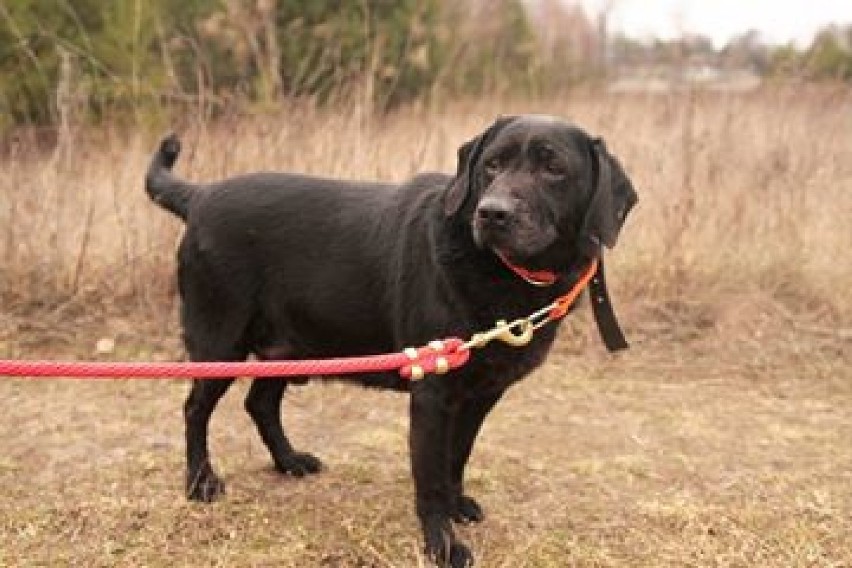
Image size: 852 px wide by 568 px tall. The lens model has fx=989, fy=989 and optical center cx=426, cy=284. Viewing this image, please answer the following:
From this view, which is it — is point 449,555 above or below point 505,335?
below

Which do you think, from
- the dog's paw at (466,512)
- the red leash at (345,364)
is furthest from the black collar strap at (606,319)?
the dog's paw at (466,512)

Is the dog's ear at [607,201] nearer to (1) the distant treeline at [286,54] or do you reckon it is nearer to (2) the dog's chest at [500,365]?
(2) the dog's chest at [500,365]

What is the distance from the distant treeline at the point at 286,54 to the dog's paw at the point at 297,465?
2.49 metres

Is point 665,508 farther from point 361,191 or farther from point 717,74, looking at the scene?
point 717,74

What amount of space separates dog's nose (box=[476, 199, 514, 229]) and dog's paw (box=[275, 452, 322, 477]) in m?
1.51

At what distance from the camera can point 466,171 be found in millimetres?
2840

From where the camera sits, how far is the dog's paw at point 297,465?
12.0 feet

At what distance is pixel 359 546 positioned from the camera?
3.06 m

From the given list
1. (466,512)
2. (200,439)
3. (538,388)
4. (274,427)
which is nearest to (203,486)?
(200,439)

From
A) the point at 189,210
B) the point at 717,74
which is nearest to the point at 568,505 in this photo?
the point at 189,210

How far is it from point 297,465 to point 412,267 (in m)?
1.09

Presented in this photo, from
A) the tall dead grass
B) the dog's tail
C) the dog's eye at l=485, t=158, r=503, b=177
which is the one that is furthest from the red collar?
the tall dead grass

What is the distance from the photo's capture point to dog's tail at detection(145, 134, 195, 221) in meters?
3.48

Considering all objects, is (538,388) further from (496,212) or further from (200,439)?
(496,212)
